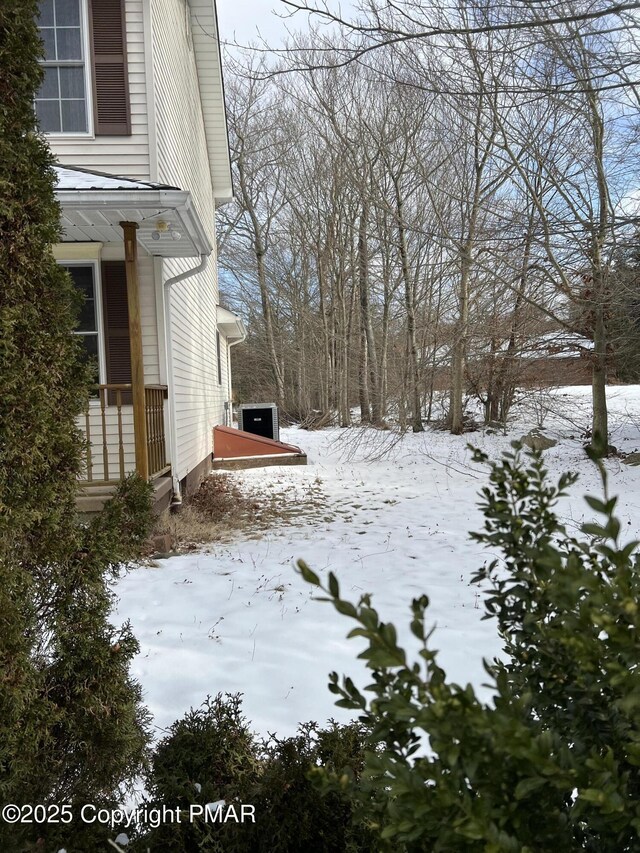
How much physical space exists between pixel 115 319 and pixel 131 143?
202cm

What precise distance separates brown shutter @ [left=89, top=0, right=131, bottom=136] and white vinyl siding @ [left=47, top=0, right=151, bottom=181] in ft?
0.25

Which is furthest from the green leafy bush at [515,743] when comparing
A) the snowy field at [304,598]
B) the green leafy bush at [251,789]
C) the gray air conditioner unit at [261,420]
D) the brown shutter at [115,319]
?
the gray air conditioner unit at [261,420]

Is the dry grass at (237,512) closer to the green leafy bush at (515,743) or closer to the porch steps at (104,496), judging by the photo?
the porch steps at (104,496)

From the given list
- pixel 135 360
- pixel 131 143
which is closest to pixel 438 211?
pixel 131 143

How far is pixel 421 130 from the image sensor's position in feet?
A: 44.3

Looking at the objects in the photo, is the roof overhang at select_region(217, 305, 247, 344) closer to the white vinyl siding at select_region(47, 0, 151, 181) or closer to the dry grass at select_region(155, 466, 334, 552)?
the dry grass at select_region(155, 466, 334, 552)

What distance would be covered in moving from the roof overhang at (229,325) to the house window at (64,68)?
8.92 m

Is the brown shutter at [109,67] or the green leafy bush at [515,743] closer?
the green leafy bush at [515,743]

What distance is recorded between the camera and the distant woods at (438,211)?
5262mm

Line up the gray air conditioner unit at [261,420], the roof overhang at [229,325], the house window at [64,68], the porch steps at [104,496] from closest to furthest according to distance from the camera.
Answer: the porch steps at [104,496] → the house window at [64,68] → the gray air conditioner unit at [261,420] → the roof overhang at [229,325]

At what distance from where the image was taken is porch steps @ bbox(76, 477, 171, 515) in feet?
18.5

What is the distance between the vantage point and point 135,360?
595cm

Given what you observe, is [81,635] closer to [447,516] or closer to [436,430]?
[447,516]

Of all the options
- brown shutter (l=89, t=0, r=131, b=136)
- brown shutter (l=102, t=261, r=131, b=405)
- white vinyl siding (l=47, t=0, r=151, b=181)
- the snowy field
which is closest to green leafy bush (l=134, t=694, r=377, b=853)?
the snowy field
